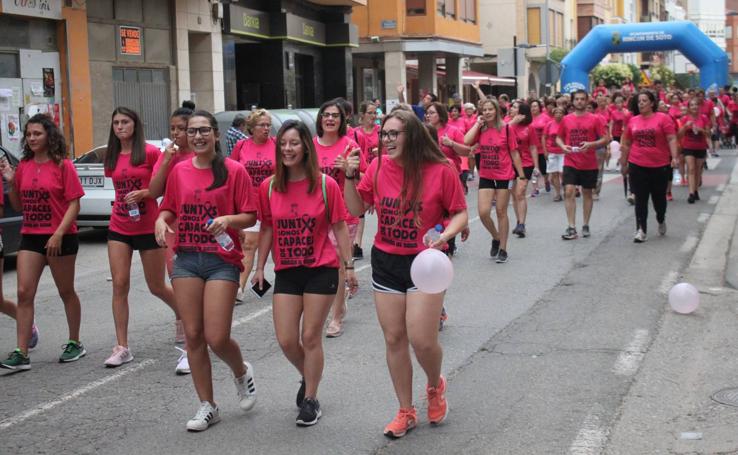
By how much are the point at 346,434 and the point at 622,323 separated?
11.6ft

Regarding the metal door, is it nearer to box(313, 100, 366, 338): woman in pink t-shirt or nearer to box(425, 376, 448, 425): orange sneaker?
box(313, 100, 366, 338): woman in pink t-shirt

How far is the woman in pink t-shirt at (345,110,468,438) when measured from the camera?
18.0 ft

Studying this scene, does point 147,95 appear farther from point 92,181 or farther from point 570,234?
point 570,234

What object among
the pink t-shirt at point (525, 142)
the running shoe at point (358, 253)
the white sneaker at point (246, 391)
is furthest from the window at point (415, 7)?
the white sneaker at point (246, 391)

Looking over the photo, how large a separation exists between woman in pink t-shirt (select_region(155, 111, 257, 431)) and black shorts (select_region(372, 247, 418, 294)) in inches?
32.3

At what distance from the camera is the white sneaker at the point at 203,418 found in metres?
5.76

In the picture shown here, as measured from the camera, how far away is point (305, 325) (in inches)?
225

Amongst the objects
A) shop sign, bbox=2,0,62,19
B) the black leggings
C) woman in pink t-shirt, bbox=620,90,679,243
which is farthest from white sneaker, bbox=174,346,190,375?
shop sign, bbox=2,0,62,19

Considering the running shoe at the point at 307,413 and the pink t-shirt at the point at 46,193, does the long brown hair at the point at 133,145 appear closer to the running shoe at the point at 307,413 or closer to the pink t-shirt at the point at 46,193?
the pink t-shirt at the point at 46,193

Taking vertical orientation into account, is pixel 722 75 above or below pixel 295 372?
above

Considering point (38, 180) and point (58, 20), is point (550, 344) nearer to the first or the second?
point (38, 180)

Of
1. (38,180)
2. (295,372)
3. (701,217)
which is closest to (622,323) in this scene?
(295,372)

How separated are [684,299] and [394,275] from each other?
160 inches

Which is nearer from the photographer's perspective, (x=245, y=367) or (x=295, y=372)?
(x=245, y=367)
